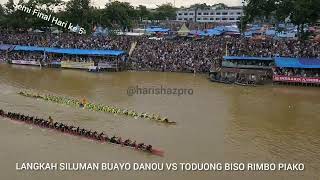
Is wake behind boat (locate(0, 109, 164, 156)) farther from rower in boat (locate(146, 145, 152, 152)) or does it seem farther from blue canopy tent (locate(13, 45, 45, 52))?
blue canopy tent (locate(13, 45, 45, 52))

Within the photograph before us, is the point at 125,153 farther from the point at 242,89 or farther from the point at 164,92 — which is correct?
the point at 242,89

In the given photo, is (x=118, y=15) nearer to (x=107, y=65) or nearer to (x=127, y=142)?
(x=107, y=65)

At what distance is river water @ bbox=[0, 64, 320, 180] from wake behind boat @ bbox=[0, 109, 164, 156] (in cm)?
40

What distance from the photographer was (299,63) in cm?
4353

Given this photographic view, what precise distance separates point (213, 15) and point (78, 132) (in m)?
107

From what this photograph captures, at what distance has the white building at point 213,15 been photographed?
12525 centimetres

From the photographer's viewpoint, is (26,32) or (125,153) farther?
(26,32)

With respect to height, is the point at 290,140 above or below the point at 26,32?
below

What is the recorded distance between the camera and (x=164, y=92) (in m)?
38.2

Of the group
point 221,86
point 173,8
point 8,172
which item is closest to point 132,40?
point 221,86

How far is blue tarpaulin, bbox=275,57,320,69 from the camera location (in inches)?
1689

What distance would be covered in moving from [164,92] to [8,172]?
65.7 feet

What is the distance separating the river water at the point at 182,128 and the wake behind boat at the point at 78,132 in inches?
15.8

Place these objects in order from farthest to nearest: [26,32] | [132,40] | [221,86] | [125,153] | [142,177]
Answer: [26,32] → [132,40] → [221,86] → [125,153] → [142,177]
